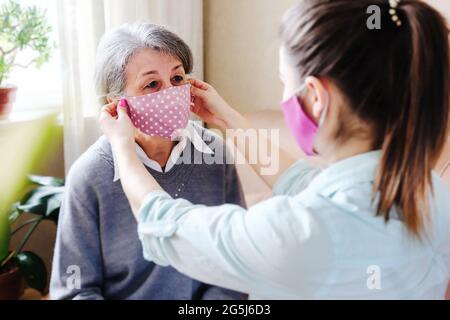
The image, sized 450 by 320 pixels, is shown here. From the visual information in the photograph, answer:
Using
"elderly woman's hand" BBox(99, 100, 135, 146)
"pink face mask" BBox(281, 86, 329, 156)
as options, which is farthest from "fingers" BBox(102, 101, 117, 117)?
"pink face mask" BBox(281, 86, 329, 156)

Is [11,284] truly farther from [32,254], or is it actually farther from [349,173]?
[349,173]

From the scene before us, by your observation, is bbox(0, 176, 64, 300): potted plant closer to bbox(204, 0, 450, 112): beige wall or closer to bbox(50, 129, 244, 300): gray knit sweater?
bbox(50, 129, 244, 300): gray knit sweater

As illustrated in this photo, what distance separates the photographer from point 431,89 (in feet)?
1.88

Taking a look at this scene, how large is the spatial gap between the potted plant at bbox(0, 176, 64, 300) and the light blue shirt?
61cm

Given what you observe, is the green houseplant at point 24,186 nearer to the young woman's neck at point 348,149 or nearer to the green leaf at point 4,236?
the green leaf at point 4,236

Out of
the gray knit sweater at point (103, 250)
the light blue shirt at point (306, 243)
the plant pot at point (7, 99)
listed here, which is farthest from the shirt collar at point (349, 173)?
the plant pot at point (7, 99)

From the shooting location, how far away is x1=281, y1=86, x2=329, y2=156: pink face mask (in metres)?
0.61

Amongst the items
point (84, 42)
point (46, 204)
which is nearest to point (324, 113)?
point (84, 42)

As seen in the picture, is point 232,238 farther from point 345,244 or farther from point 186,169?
point 186,169

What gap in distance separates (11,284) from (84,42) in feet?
2.00

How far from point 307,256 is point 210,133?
385 mm

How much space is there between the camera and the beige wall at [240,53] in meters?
0.86

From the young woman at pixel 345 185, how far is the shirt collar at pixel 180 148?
0.64 ft

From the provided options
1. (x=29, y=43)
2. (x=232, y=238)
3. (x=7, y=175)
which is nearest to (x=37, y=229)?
(x=7, y=175)
